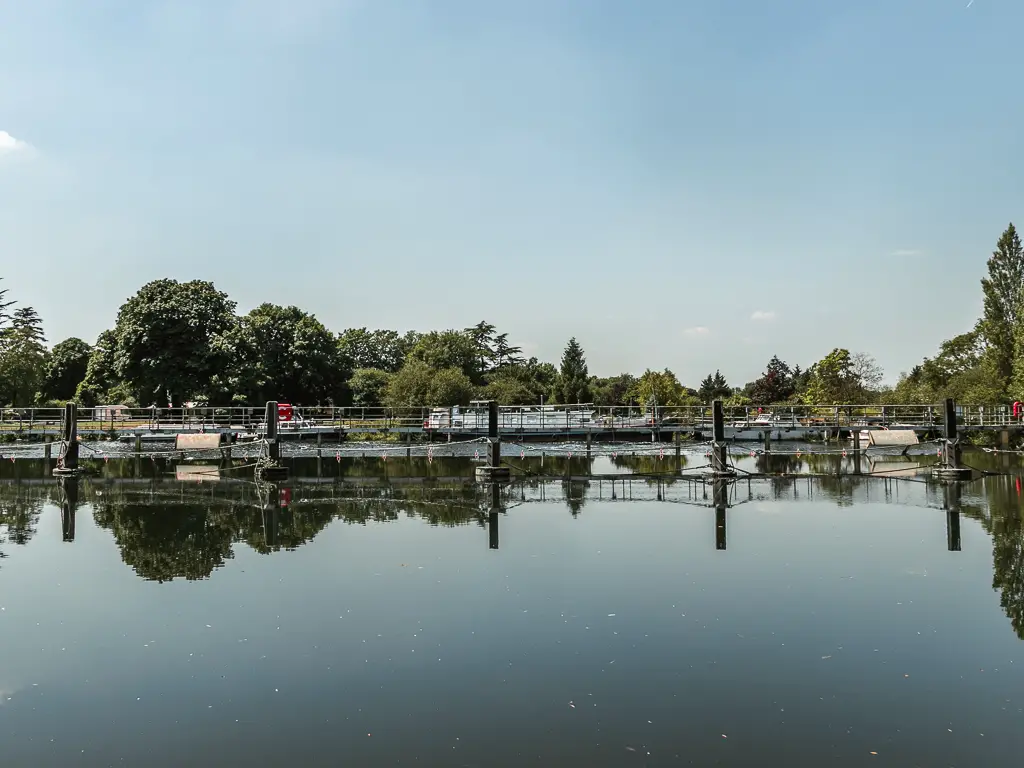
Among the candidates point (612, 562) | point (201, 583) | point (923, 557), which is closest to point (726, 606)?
point (612, 562)

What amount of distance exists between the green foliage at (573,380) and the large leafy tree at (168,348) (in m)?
34.1

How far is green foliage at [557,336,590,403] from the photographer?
249 feet

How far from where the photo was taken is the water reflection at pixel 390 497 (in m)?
16.7

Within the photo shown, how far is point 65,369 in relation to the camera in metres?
71.9

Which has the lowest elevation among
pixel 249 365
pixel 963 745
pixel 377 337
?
pixel 963 745

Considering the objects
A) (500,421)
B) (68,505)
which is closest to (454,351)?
(500,421)

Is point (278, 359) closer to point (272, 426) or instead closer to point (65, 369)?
point (272, 426)

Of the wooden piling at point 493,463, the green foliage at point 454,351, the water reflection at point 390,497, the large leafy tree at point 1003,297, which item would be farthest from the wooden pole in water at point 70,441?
the large leafy tree at point 1003,297

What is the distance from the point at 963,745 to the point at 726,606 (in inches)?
175

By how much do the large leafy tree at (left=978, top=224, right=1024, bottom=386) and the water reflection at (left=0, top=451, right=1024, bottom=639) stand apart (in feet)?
69.1

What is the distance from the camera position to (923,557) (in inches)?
587

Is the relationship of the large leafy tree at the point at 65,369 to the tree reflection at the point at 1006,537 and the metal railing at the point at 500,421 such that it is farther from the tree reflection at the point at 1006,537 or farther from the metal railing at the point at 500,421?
the tree reflection at the point at 1006,537

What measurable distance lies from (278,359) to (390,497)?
31884 mm

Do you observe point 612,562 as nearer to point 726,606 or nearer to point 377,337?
point 726,606
